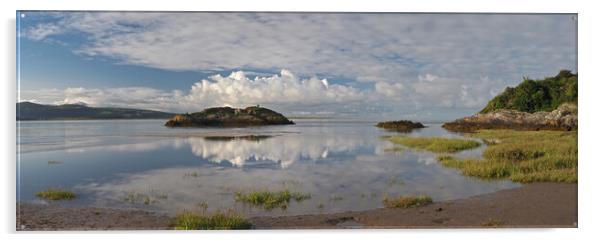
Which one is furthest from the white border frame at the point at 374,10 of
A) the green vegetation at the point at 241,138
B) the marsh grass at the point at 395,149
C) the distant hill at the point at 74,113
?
the green vegetation at the point at 241,138

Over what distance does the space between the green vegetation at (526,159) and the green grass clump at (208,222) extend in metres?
2.68

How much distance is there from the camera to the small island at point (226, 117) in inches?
212

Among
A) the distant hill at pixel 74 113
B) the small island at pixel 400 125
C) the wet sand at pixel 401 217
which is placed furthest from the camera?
the small island at pixel 400 125

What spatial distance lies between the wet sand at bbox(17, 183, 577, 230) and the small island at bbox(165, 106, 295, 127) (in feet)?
3.96

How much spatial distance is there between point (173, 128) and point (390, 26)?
3.07m

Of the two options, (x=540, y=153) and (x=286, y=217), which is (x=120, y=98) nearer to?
(x=286, y=217)

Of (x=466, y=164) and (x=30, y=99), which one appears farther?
(x=466, y=164)

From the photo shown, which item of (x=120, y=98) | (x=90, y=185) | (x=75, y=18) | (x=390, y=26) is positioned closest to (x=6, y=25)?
(x=75, y=18)

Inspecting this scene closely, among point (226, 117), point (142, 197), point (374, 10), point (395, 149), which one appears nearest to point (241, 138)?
point (226, 117)

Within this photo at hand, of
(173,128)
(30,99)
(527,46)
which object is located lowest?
(173,128)

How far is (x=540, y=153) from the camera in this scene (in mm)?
5363

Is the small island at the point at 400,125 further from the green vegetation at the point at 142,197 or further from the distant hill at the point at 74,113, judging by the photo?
the green vegetation at the point at 142,197

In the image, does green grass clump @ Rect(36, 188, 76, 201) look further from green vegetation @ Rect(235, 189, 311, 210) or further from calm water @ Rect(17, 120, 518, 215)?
green vegetation @ Rect(235, 189, 311, 210)

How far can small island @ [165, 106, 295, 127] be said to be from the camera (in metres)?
5.38
